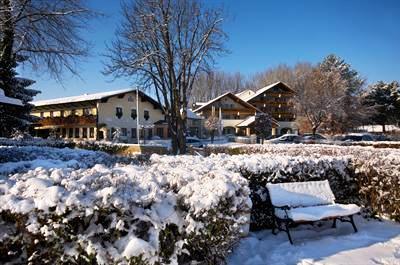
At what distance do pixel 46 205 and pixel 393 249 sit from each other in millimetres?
4592

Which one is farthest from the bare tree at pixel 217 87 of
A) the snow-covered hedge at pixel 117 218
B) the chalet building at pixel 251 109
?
the snow-covered hedge at pixel 117 218

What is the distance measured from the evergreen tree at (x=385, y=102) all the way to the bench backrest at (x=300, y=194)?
176 feet

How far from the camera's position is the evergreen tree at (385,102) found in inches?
2138

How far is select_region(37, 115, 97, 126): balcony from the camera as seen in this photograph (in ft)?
133

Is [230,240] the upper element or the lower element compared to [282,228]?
upper

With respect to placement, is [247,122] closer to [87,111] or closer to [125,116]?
[125,116]

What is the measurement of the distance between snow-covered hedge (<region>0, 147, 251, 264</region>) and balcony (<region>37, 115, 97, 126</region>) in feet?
125

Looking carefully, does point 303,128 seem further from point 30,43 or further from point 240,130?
point 30,43

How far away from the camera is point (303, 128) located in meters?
53.6

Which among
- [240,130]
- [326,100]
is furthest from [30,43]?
[240,130]

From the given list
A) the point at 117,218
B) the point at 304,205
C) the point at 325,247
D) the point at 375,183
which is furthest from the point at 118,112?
the point at 117,218

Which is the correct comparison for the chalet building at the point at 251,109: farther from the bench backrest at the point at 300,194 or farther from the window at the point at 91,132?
the bench backrest at the point at 300,194

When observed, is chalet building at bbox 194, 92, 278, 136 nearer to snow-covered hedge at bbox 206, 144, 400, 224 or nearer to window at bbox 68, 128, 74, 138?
window at bbox 68, 128, 74, 138

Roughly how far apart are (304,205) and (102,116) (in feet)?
124
